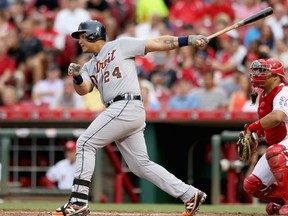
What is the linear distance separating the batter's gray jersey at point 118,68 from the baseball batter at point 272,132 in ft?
3.79

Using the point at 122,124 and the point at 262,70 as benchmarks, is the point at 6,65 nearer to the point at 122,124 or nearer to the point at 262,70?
the point at 122,124

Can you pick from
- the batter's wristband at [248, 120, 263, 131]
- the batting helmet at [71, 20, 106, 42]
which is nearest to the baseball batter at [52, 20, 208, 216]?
the batting helmet at [71, 20, 106, 42]

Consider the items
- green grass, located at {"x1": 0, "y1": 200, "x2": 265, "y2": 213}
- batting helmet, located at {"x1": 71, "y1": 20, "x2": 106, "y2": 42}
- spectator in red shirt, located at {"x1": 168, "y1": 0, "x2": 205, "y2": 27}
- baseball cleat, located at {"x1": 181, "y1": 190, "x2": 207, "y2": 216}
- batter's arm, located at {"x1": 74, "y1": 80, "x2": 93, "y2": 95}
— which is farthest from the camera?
spectator in red shirt, located at {"x1": 168, "y1": 0, "x2": 205, "y2": 27}

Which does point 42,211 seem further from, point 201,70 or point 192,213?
point 201,70

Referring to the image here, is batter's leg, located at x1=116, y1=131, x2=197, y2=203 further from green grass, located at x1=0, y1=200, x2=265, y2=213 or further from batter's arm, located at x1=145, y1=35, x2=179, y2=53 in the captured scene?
green grass, located at x1=0, y1=200, x2=265, y2=213

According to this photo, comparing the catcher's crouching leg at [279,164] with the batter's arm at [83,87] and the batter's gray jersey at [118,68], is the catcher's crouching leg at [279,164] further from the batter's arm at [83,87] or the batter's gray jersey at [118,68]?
the batter's arm at [83,87]

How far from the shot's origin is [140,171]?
829 cm

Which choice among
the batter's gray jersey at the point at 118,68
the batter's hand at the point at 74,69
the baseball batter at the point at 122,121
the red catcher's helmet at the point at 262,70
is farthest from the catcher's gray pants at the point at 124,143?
the red catcher's helmet at the point at 262,70

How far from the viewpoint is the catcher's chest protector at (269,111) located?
8453 millimetres

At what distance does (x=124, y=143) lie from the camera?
8.30 metres

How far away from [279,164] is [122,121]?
4.91ft

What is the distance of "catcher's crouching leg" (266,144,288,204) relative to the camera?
27.0 ft

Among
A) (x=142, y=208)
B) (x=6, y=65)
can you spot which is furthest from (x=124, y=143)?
(x=6, y=65)

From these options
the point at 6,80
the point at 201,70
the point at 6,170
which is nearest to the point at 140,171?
the point at 6,170
